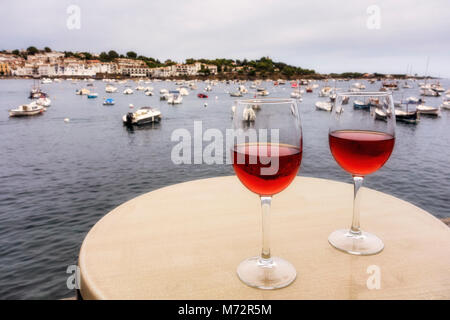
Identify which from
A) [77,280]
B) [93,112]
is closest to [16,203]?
[77,280]

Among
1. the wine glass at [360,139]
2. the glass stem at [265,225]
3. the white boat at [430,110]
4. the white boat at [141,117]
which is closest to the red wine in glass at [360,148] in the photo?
the wine glass at [360,139]

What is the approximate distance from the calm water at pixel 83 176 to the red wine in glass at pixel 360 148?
12 cm

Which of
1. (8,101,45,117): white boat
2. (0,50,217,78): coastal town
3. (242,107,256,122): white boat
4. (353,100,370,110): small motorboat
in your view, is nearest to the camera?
(242,107,256,122): white boat

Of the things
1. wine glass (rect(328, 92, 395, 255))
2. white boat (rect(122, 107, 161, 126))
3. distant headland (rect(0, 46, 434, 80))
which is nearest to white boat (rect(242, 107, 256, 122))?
wine glass (rect(328, 92, 395, 255))

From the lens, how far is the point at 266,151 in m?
0.94

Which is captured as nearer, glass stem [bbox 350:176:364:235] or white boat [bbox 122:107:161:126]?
glass stem [bbox 350:176:364:235]

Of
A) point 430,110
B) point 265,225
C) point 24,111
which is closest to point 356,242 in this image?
point 265,225

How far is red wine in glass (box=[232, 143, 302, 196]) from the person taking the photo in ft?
2.97

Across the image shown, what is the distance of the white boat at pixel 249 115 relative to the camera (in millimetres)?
897

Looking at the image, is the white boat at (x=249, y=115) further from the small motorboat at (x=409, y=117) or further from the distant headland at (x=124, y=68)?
the distant headland at (x=124, y=68)

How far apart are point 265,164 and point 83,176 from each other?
18.4 m

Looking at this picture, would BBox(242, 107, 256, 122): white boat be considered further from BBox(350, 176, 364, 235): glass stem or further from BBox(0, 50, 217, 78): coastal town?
BBox(0, 50, 217, 78): coastal town

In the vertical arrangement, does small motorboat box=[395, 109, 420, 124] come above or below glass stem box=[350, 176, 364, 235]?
below
